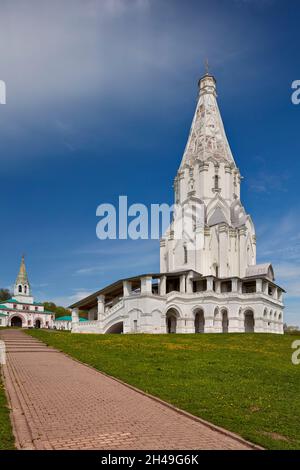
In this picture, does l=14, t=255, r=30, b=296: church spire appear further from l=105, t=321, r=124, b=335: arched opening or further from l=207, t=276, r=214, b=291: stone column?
l=207, t=276, r=214, b=291: stone column

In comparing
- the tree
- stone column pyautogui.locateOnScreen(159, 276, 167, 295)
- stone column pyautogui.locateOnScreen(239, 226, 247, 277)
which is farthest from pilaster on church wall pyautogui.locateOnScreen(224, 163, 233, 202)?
the tree

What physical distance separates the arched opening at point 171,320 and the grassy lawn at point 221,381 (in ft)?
74.8

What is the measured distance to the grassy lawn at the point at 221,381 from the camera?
28.0 ft

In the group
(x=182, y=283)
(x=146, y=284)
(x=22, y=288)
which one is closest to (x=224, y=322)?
(x=182, y=283)

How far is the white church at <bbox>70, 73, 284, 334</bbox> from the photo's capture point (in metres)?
44.7

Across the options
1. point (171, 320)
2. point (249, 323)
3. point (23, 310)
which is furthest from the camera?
point (23, 310)

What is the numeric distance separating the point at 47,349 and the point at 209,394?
14192 mm

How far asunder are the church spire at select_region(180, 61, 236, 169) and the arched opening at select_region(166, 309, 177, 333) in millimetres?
21564

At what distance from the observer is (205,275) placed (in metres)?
49.5

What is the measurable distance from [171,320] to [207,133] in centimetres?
2714

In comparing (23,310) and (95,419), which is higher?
(95,419)

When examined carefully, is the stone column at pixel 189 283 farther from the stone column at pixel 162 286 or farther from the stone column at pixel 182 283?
the stone column at pixel 162 286

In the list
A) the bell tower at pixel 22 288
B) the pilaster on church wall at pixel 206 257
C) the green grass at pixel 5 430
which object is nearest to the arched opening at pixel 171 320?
the pilaster on church wall at pixel 206 257

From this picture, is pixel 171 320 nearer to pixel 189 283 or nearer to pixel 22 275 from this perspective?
pixel 189 283
